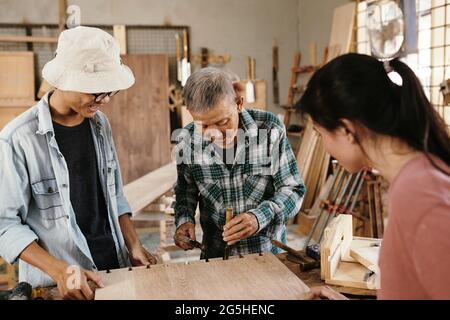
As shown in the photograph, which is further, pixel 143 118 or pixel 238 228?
pixel 143 118

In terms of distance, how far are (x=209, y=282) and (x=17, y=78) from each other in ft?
18.9

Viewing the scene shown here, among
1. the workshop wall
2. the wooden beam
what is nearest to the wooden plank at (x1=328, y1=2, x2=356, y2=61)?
the workshop wall

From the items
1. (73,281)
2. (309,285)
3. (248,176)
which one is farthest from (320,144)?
(73,281)

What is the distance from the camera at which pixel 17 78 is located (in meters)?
6.35

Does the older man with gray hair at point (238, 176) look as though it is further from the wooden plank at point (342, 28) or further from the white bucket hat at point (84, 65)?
the wooden plank at point (342, 28)

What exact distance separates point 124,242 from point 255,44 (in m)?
5.40

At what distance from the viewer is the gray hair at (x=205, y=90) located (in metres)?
1.87

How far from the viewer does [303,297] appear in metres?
1.42

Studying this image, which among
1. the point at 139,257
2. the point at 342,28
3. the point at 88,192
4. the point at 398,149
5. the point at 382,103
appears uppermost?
the point at 342,28

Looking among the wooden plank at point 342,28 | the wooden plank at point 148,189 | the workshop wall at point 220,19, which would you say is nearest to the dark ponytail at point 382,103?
the wooden plank at point 148,189

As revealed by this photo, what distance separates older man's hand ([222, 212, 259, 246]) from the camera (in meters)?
1.85

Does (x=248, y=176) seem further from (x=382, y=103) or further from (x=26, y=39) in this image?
(x=26, y=39)
